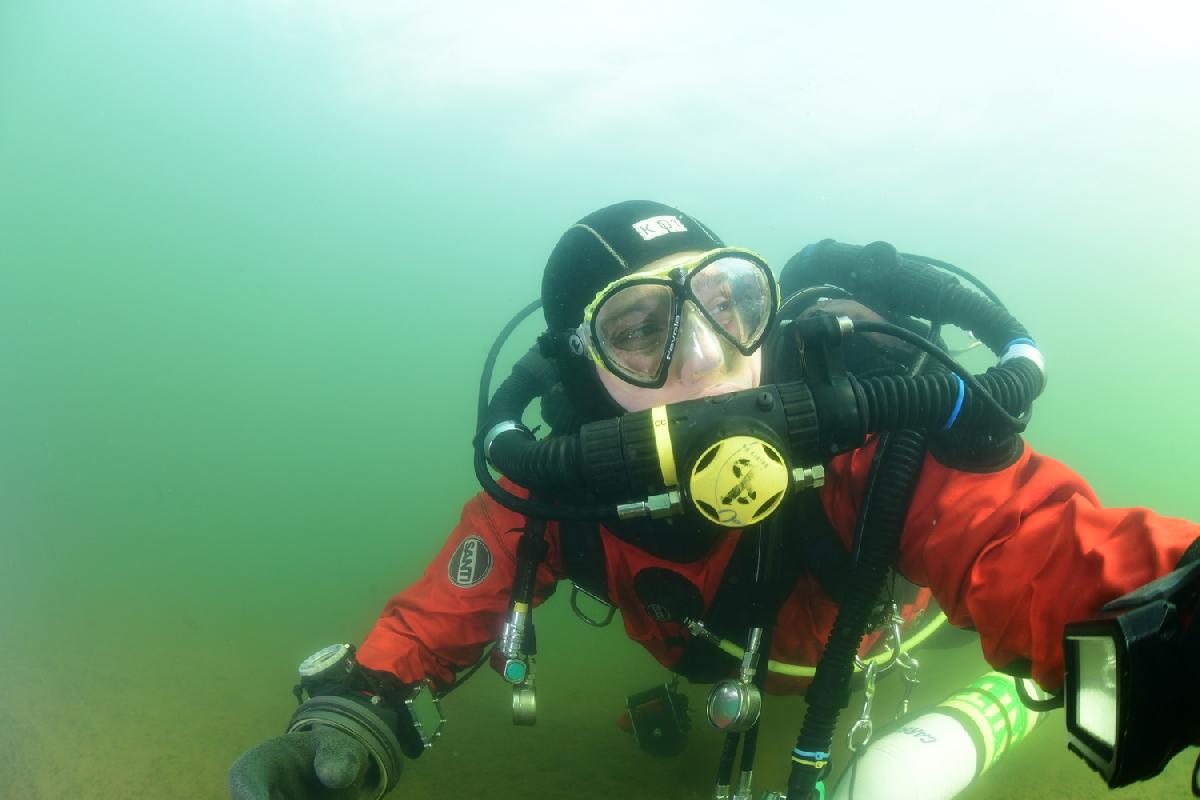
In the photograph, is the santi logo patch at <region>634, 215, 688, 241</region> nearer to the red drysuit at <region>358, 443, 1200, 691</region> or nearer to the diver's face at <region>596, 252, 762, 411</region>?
the diver's face at <region>596, 252, 762, 411</region>

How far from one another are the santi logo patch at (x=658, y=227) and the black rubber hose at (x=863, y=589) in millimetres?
1147

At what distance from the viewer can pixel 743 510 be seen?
158 cm

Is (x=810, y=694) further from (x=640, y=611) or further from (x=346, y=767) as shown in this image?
(x=346, y=767)

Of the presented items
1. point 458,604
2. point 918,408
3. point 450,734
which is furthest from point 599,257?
point 450,734

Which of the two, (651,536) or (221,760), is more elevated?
(651,536)

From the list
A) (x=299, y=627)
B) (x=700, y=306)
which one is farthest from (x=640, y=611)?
(x=299, y=627)

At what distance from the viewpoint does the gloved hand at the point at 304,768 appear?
5.67ft

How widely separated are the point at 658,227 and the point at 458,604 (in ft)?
6.11

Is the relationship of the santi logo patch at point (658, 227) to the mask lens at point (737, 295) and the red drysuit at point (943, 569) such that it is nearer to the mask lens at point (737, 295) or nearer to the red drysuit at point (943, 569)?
the mask lens at point (737, 295)

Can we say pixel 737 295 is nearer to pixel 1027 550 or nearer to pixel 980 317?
pixel 980 317

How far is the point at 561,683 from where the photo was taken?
5.16 metres

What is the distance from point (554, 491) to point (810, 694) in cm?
113

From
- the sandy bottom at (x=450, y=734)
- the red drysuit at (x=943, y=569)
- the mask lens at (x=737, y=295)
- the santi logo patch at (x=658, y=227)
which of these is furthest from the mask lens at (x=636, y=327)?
the sandy bottom at (x=450, y=734)

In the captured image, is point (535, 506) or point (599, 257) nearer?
point (535, 506)
